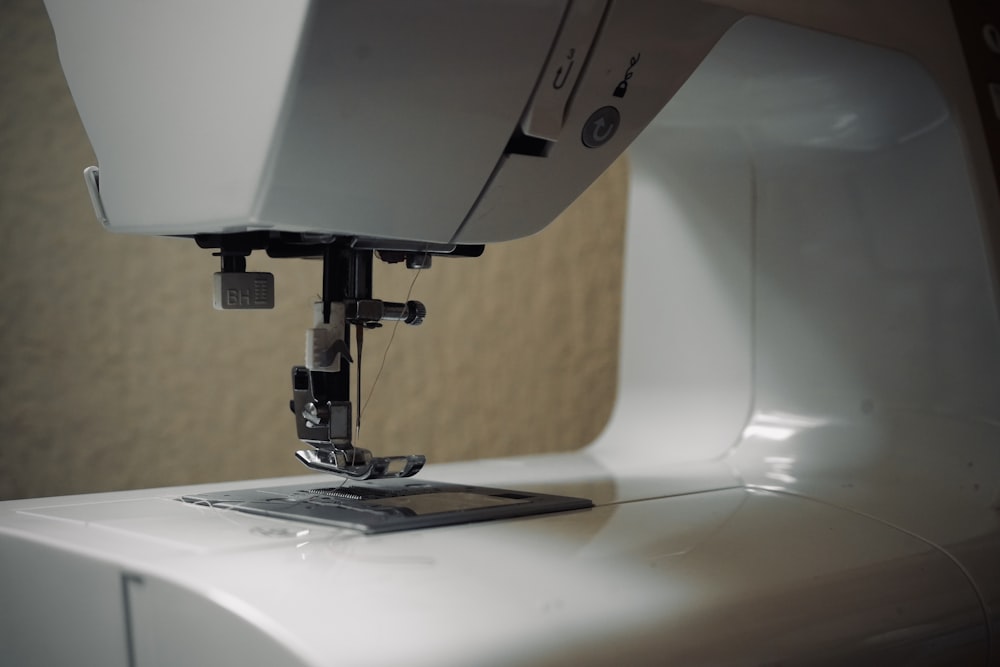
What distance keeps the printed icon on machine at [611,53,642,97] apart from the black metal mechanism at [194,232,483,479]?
173 millimetres

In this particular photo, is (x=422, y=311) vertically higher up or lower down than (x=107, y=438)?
higher up

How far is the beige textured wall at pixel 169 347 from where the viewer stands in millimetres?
1441

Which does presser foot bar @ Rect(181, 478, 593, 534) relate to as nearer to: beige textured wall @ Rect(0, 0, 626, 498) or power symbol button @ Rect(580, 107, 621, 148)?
power symbol button @ Rect(580, 107, 621, 148)

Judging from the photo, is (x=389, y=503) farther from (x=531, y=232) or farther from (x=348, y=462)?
(x=531, y=232)

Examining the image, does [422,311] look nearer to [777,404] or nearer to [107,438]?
[777,404]

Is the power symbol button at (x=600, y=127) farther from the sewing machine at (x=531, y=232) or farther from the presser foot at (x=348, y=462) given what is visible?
the presser foot at (x=348, y=462)

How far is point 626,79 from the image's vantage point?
0.74m

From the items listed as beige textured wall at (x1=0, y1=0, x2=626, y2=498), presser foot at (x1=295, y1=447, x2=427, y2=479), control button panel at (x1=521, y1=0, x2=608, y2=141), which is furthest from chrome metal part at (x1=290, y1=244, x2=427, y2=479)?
beige textured wall at (x1=0, y1=0, x2=626, y2=498)

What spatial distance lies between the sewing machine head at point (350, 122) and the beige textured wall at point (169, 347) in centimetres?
80

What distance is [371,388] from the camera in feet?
6.17

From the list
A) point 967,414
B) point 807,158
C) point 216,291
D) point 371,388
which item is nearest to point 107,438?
point 371,388

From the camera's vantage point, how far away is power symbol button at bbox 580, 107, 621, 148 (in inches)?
29.1

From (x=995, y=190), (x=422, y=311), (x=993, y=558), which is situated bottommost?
(x=993, y=558)

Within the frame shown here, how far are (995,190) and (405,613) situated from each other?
0.78 m
